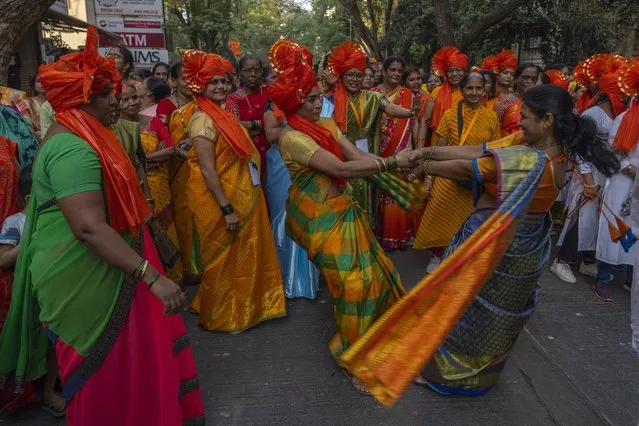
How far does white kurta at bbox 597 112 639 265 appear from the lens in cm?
435

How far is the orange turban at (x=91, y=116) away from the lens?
2049 mm

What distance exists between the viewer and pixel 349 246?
2.98 metres

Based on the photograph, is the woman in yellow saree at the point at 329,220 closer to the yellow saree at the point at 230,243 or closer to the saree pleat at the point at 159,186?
the yellow saree at the point at 230,243

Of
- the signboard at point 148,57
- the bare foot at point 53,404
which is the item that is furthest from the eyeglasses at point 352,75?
the signboard at point 148,57

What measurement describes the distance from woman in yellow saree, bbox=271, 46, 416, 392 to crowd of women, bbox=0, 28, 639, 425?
12 millimetres

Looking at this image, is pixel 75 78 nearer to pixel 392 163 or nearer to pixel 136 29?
pixel 392 163

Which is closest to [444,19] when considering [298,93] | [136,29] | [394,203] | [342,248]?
[394,203]

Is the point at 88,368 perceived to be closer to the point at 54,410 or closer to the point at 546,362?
the point at 54,410

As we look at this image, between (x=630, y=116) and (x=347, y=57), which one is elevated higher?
(x=347, y=57)

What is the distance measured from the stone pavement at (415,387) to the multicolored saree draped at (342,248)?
0.45 m

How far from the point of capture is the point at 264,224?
12.6 ft

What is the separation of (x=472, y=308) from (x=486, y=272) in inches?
31.4

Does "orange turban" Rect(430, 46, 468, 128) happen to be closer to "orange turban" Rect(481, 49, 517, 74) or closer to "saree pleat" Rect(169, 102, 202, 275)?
"orange turban" Rect(481, 49, 517, 74)

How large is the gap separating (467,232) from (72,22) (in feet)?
49.0
